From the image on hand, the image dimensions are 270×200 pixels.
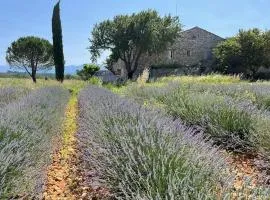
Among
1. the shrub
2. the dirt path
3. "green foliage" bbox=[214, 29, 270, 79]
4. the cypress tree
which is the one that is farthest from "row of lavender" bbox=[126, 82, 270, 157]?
"green foliage" bbox=[214, 29, 270, 79]


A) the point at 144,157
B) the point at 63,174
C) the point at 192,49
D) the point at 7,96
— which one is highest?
the point at 192,49

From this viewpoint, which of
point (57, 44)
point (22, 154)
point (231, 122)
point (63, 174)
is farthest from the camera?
point (57, 44)

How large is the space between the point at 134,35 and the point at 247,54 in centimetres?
871

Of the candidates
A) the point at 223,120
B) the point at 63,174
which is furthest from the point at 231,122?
the point at 63,174

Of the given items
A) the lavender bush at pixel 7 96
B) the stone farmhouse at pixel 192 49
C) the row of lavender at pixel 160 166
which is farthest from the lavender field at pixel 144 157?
the stone farmhouse at pixel 192 49

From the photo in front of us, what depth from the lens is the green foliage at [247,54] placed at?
3303cm

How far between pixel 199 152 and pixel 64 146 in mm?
3256

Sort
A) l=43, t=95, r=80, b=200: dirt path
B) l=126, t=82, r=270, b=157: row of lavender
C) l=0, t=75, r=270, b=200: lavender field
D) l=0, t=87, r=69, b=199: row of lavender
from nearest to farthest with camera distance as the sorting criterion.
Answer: l=0, t=75, r=270, b=200: lavender field, l=0, t=87, r=69, b=199: row of lavender, l=43, t=95, r=80, b=200: dirt path, l=126, t=82, r=270, b=157: row of lavender

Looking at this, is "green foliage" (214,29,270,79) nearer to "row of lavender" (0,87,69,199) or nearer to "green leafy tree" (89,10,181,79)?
"green leafy tree" (89,10,181,79)

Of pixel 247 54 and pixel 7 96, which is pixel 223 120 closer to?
pixel 7 96

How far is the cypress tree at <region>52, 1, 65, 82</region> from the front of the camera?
3177cm

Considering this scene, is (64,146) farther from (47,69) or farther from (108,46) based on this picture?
(47,69)

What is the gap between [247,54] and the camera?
33.2 meters

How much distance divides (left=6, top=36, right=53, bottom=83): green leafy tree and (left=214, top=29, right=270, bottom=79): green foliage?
70.7 feet
